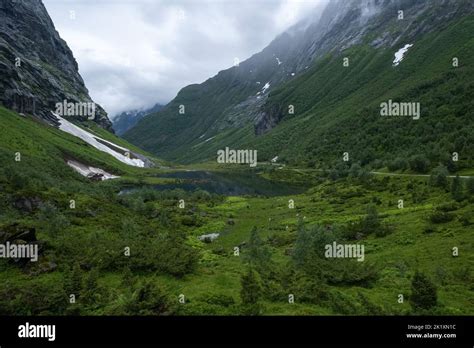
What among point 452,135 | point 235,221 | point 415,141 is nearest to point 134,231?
point 235,221

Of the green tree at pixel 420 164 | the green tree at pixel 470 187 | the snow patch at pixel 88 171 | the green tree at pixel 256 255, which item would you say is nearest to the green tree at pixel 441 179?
the green tree at pixel 470 187

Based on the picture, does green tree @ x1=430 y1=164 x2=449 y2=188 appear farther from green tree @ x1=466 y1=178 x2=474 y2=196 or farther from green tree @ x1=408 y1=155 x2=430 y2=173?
green tree @ x1=408 y1=155 x2=430 y2=173

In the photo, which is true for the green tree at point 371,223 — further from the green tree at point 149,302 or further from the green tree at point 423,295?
the green tree at point 149,302

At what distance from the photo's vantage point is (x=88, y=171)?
477ft

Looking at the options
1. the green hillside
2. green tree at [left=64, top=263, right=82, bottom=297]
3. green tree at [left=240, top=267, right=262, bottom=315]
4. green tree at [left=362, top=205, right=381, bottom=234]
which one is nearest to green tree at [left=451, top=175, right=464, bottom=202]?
the green hillside

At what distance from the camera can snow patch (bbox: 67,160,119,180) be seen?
140 metres

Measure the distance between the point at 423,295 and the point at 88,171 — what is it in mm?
140423

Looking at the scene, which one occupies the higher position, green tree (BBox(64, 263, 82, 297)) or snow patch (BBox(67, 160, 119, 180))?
snow patch (BBox(67, 160, 119, 180))

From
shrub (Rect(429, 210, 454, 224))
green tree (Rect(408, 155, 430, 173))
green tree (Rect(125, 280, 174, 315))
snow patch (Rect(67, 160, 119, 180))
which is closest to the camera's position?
green tree (Rect(125, 280, 174, 315))

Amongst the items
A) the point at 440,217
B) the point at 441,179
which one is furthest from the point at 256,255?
the point at 441,179

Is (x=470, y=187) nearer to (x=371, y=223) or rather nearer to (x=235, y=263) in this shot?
(x=371, y=223)

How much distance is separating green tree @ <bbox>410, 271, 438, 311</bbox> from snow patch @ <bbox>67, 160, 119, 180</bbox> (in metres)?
132

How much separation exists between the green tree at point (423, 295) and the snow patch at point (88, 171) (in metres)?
132
